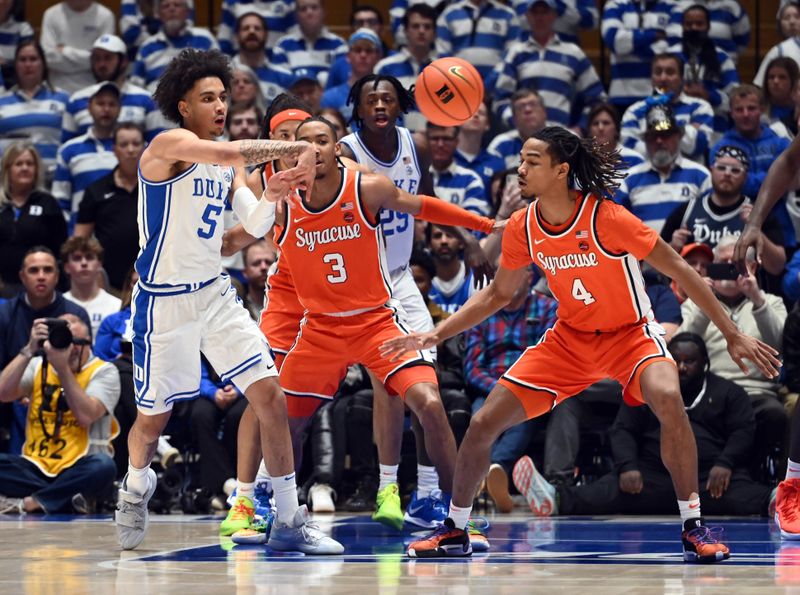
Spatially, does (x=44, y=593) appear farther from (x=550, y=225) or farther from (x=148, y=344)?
(x=550, y=225)

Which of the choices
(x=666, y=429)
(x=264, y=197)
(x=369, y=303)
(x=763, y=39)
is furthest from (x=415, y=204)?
(x=763, y=39)

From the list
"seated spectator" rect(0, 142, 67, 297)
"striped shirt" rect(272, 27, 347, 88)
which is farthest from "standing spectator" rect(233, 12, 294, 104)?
"seated spectator" rect(0, 142, 67, 297)

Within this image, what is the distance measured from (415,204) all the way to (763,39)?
8.10 m

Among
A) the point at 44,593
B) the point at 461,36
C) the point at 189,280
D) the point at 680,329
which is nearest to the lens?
the point at 44,593

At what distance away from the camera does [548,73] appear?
40.6ft

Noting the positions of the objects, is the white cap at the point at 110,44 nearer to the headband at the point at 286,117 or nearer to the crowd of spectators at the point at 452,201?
the crowd of spectators at the point at 452,201

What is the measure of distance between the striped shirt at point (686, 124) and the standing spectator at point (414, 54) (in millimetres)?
1782

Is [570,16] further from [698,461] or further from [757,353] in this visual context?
[757,353]

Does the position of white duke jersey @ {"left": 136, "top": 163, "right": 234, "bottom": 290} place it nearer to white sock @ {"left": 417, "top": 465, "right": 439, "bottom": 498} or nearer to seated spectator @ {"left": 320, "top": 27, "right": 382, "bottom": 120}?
white sock @ {"left": 417, "top": 465, "right": 439, "bottom": 498}

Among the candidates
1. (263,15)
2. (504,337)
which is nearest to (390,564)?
(504,337)

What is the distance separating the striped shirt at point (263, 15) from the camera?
1357 cm

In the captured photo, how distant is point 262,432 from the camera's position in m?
6.54

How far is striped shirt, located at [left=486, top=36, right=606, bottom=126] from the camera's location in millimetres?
12328

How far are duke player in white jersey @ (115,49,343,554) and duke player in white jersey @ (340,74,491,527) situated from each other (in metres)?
1.12
